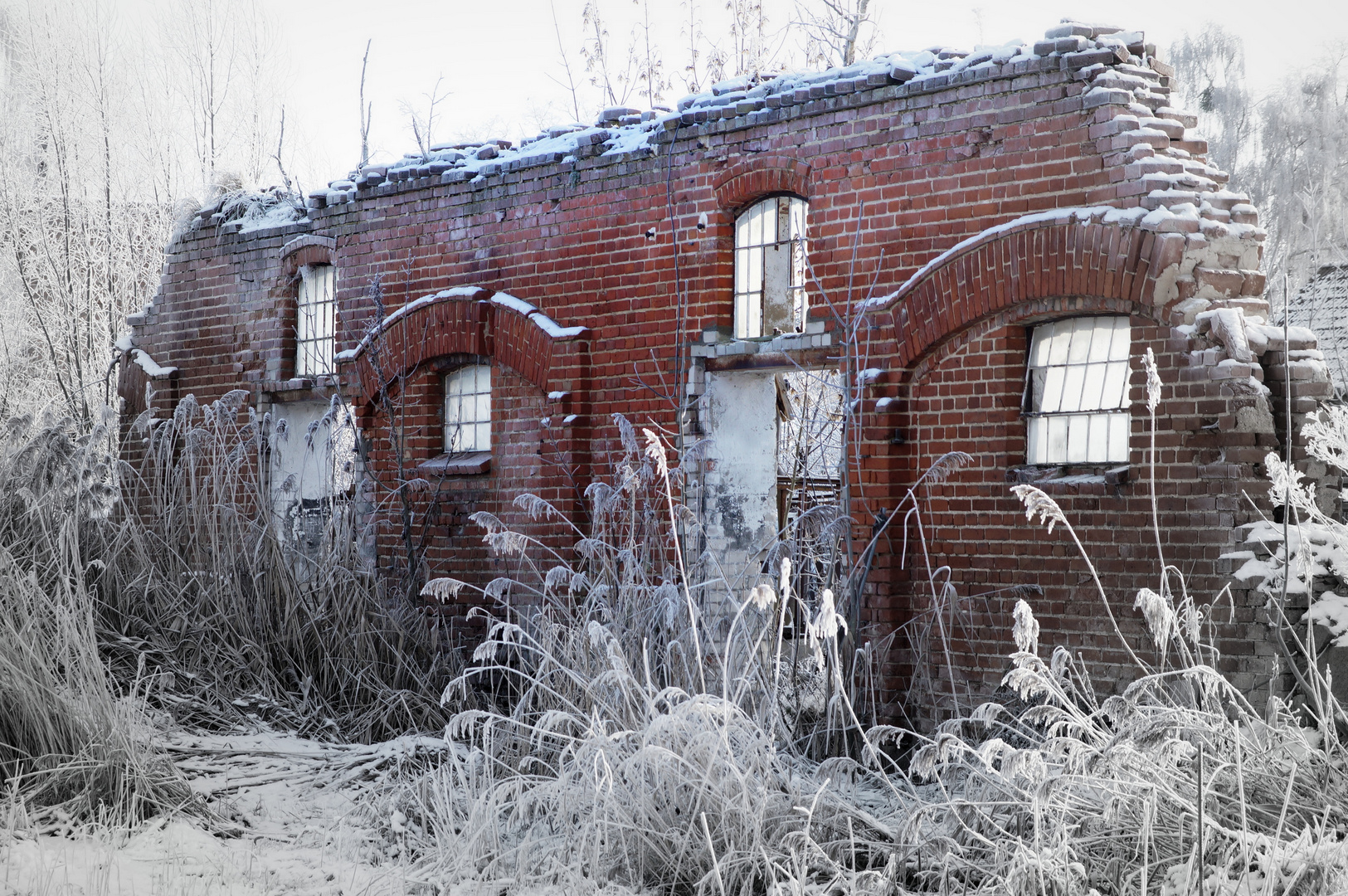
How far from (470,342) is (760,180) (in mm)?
2811

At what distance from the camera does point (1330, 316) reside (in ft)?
42.1

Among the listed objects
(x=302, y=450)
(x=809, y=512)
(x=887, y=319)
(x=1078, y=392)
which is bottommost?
(x=809, y=512)

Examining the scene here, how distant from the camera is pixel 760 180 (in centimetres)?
810

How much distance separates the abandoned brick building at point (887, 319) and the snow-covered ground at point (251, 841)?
7.48 feet

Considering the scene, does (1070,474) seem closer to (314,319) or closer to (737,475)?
(737,475)

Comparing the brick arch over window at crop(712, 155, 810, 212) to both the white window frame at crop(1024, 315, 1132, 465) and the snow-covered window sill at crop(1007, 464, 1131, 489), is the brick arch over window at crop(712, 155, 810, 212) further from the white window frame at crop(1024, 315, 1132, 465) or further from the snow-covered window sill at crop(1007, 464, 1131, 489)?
the snow-covered window sill at crop(1007, 464, 1131, 489)

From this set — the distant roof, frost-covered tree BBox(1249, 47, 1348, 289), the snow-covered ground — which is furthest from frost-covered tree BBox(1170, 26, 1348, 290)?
the snow-covered ground

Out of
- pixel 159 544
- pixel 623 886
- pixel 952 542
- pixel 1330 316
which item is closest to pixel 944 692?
pixel 952 542

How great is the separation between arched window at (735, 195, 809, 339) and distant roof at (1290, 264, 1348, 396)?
6.13 meters

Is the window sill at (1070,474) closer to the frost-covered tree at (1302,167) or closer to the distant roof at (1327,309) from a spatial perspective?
the distant roof at (1327,309)

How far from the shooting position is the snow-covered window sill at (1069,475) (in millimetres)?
6535

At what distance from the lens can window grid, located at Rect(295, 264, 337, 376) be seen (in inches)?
438

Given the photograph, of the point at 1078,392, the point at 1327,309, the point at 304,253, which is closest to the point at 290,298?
the point at 304,253

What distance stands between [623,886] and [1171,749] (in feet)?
6.73
